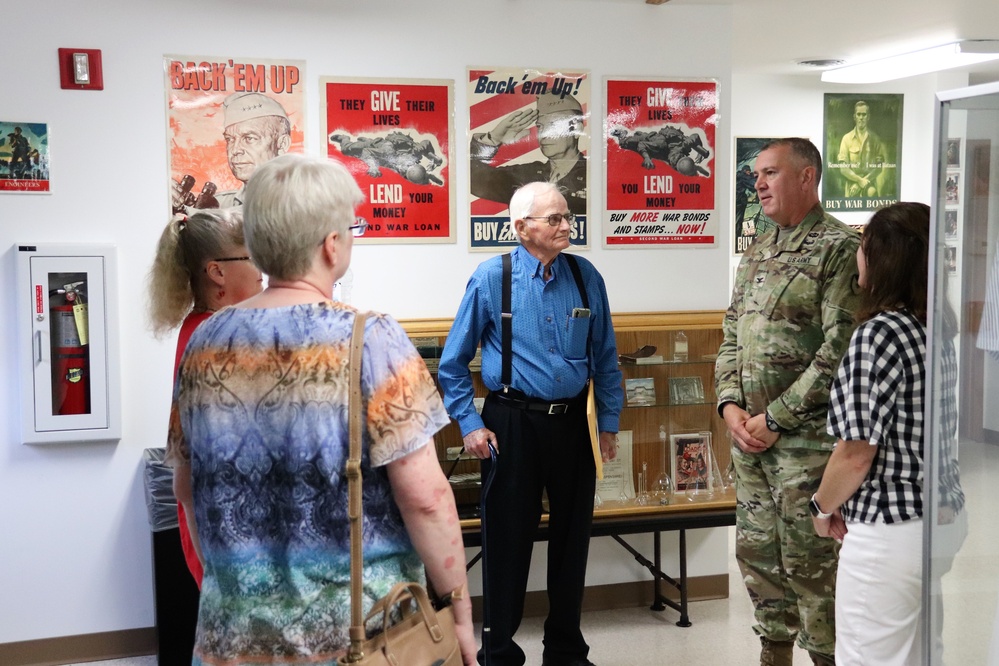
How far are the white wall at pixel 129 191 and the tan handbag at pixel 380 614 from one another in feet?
8.26

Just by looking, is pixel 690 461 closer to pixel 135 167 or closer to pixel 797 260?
pixel 797 260

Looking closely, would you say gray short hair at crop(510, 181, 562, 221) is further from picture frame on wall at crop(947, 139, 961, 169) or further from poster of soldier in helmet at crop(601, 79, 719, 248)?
picture frame on wall at crop(947, 139, 961, 169)

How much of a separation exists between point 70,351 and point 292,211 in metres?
2.52

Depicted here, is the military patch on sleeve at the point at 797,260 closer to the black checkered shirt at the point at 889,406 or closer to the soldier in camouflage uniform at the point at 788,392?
the soldier in camouflage uniform at the point at 788,392

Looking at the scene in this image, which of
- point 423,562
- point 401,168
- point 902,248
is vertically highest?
point 401,168

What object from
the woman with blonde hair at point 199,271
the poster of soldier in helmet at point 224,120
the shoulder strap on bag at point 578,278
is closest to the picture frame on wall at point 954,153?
the woman with blonde hair at point 199,271

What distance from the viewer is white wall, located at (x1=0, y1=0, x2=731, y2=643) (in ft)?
12.1

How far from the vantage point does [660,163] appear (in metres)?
4.32

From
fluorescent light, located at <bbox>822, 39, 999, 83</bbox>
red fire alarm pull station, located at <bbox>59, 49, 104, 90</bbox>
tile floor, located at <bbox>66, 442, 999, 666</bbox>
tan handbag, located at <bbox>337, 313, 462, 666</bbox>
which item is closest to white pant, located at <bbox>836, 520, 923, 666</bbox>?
tile floor, located at <bbox>66, 442, 999, 666</bbox>

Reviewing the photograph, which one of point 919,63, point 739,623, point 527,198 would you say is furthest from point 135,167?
point 919,63

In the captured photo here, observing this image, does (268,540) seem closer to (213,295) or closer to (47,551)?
(213,295)

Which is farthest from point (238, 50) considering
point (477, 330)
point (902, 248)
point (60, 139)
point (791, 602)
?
point (791, 602)

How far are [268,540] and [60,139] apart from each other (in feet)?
8.91

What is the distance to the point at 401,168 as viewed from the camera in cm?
403
